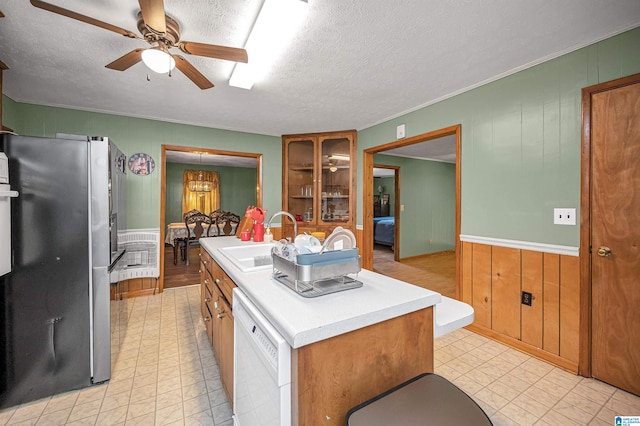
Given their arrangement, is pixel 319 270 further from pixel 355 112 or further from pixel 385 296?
pixel 355 112

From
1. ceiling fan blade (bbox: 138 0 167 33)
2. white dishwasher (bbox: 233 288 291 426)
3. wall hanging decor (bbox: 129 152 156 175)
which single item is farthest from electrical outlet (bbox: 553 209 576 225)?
wall hanging decor (bbox: 129 152 156 175)

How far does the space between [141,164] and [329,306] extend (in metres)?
3.61

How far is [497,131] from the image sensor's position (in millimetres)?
2340

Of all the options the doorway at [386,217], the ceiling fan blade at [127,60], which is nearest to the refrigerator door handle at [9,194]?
the ceiling fan blade at [127,60]

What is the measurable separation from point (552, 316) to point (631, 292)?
0.48 metres

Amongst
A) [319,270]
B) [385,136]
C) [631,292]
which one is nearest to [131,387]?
[319,270]

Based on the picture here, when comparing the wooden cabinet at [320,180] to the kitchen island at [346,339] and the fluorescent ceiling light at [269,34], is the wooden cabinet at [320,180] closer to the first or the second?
the fluorescent ceiling light at [269,34]

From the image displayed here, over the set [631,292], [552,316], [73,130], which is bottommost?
[552,316]

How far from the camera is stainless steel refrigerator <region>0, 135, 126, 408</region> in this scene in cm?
156

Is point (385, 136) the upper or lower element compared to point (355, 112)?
lower

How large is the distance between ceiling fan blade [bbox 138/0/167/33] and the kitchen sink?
4.38 ft

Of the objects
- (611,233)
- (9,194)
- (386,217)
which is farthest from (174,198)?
(611,233)

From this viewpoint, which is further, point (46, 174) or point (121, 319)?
point (121, 319)

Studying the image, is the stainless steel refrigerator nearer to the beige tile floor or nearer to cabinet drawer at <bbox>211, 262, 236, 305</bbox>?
the beige tile floor
